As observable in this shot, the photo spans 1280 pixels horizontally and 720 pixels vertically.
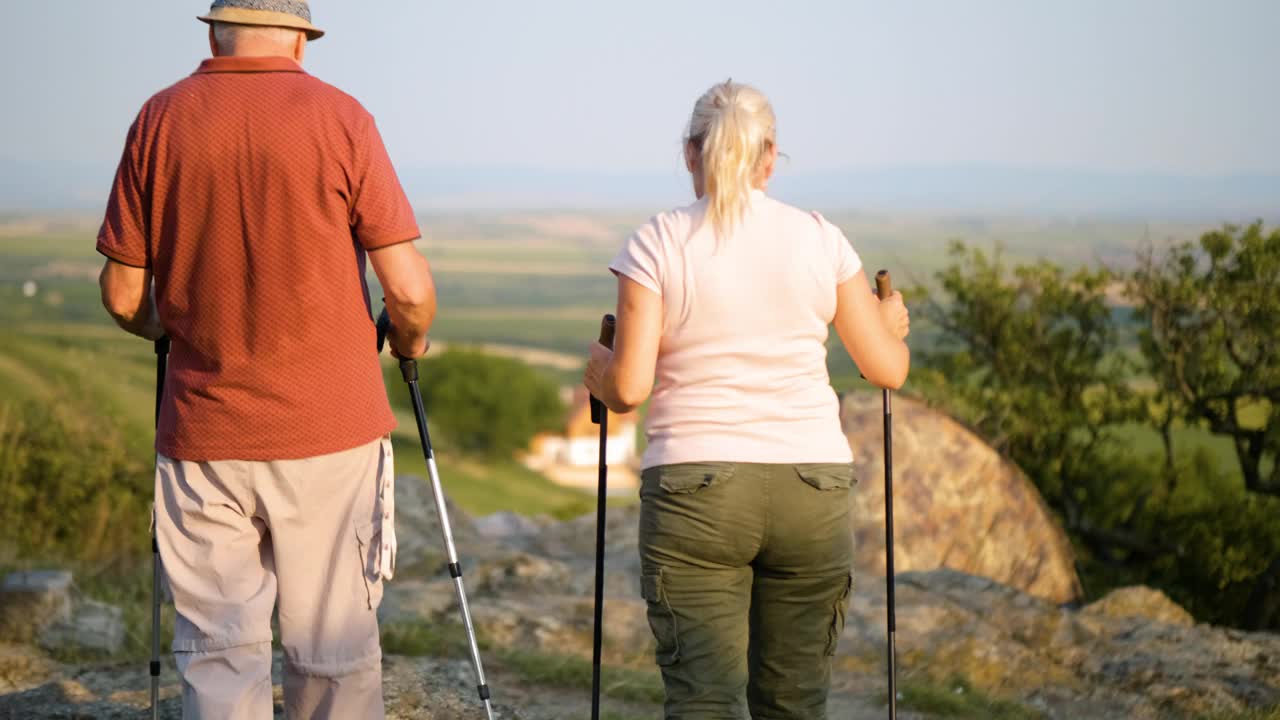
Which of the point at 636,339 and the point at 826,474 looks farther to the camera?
the point at 826,474

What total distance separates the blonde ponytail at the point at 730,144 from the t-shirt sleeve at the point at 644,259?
0.48 ft

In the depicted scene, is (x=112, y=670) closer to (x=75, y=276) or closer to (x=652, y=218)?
(x=652, y=218)

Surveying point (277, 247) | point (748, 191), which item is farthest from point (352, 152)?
point (748, 191)

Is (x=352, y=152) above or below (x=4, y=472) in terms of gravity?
above

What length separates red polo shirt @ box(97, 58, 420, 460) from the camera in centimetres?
315

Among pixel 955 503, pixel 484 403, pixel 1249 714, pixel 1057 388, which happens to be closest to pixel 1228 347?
pixel 1057 388

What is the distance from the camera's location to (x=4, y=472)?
1028 centimetres

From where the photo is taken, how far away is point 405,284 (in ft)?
11.0

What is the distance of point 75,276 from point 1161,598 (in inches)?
2272

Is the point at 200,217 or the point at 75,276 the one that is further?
the point at 75,276

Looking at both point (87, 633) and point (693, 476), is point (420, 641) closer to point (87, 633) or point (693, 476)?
point (87, 633)

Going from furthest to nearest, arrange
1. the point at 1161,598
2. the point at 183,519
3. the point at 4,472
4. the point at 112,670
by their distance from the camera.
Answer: the point at 4,472 → the point at 1161,598 → the point at 112,670 → the point at 183,519

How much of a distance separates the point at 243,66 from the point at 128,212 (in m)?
0.48

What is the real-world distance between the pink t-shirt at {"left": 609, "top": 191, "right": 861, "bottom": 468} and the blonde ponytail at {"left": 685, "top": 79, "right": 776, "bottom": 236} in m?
0.04
